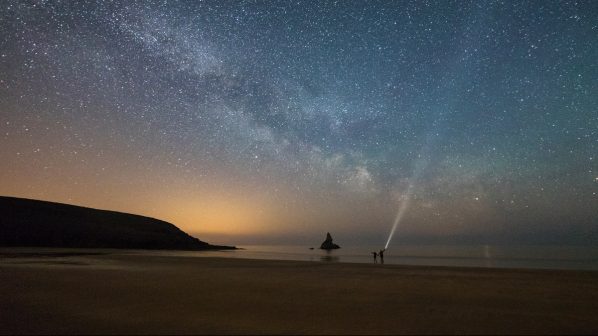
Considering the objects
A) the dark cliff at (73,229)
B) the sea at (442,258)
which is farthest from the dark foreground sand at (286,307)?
the dark cliff at (73,229)

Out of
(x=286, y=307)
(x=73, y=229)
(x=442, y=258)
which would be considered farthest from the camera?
(x=73, y=229)

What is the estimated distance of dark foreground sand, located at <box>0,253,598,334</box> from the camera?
846 cm

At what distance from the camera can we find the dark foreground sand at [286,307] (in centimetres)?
846

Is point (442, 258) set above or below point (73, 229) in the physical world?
below

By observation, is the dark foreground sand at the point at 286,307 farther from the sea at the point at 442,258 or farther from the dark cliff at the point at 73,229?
the dark cliff at the point at 73,229

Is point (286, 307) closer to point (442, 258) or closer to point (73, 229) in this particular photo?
point (442, 258)

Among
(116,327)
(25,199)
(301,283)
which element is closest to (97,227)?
(25,199)

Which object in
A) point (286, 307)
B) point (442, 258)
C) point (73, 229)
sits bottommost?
point (442, 258)

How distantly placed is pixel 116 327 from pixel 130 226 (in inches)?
3948

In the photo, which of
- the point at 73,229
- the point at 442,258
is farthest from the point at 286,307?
the point at 73,229

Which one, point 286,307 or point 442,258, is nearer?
point 286,307

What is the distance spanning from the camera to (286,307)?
1095 centimetres

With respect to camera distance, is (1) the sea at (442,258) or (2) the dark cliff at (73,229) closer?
(1) the sea at (442,258)

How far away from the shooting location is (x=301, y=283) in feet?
55.9
